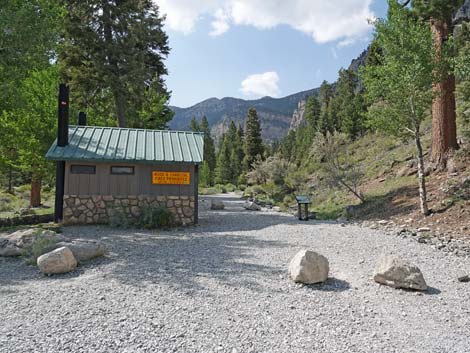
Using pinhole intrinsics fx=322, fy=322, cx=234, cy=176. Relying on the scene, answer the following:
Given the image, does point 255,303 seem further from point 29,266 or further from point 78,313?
point 29,266

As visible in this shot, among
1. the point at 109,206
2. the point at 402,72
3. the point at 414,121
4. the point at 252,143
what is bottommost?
the point at 109,206

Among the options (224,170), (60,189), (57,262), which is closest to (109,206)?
(60,189)

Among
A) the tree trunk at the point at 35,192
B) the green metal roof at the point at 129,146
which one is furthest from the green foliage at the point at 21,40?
the tree trunk at the point at 35,192

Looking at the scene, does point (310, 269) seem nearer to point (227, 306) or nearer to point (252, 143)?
point (227, 306)

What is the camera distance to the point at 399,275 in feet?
15.1

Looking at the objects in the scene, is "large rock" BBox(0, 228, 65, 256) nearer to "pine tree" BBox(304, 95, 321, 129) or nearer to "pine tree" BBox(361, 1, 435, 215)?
"pine tree" BBox(361, 1, 435, 215)

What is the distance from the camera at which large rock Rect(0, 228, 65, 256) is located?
6.45m

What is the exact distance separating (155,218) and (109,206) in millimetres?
1765

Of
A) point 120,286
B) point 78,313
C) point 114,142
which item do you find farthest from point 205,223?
point 78,313

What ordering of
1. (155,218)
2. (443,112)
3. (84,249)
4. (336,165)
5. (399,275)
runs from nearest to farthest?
(399,275) → (84,249) → (155,218) → (443,112) → (336,165)

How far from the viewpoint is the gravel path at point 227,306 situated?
10.4ft

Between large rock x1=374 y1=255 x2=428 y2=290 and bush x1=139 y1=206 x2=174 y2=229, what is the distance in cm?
687

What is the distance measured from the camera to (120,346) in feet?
10.0

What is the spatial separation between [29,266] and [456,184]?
37.1 ft
